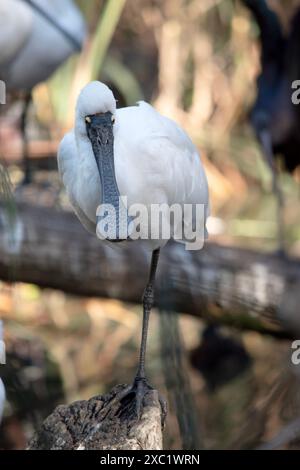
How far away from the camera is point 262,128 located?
19.4 feet

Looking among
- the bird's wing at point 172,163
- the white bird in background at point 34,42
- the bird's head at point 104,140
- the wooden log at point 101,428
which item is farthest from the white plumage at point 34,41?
the wooden log at point 101,428

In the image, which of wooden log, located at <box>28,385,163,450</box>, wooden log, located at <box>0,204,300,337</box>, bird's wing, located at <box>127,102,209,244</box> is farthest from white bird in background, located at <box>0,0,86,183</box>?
wooden log, located at <box>28,385,163,450</box>

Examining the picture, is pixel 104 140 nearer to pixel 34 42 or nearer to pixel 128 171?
pixel 128 171

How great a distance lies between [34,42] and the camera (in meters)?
5.82

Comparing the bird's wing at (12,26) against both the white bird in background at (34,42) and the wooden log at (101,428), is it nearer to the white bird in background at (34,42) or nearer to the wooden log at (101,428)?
the white bird in background at (34,42)

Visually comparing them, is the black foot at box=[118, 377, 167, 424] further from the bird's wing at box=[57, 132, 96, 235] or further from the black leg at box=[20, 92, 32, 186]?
the black leg at box=[20, 92, 32, 186]

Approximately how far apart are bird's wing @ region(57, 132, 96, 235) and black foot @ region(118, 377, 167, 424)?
0.47 m

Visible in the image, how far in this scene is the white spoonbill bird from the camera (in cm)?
272

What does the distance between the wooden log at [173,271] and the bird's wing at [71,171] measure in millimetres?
1828

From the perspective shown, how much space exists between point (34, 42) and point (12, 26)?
360 mm

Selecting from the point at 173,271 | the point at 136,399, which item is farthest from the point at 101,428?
the point at 173,271

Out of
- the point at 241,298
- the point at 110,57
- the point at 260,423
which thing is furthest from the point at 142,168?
the point at 110,57

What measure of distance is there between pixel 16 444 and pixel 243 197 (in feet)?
12.5

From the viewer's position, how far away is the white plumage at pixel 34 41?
18.1 ft
